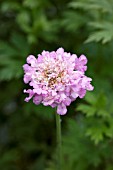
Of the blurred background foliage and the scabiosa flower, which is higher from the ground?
the blurred background foliage

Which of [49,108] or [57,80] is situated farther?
[49,108]

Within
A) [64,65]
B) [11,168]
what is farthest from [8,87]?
[64,65]

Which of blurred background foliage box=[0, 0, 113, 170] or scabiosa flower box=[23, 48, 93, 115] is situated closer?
scabiosa flower box=[23, 48, 93, 115]

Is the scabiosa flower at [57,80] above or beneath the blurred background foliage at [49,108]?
beneath

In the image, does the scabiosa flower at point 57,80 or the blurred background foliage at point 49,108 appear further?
the blurred background foliage at point 49,108
